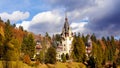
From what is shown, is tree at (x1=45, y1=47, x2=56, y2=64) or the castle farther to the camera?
the castle

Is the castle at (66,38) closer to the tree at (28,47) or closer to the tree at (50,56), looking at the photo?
the tree at (28,47)

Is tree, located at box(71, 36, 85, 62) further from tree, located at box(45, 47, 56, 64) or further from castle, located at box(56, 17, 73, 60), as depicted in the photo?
castle, located at box(56, 17, 73, 60)

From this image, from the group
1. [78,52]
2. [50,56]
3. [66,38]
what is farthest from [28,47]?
[66,38]

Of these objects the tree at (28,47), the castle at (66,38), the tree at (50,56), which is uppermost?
the castle at (66,38)

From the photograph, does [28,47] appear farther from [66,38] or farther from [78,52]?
[66,38]

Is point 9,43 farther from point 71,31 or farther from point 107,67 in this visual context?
point 71,31

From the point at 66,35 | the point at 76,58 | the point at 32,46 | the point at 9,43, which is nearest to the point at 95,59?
the point at 76,58

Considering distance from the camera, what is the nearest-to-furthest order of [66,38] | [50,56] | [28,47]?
[50,56] < [28,47] < [66,38]

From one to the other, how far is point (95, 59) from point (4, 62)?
124 feet

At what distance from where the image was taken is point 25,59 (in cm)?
9356

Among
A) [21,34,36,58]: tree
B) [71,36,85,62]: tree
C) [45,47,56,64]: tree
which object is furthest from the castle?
[45,47,56,64]: tree

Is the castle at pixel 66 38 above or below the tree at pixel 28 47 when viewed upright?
above

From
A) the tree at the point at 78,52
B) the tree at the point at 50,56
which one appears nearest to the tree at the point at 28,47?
the tree at the point at 50,56

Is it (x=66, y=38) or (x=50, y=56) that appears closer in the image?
(x=50, y=56)
